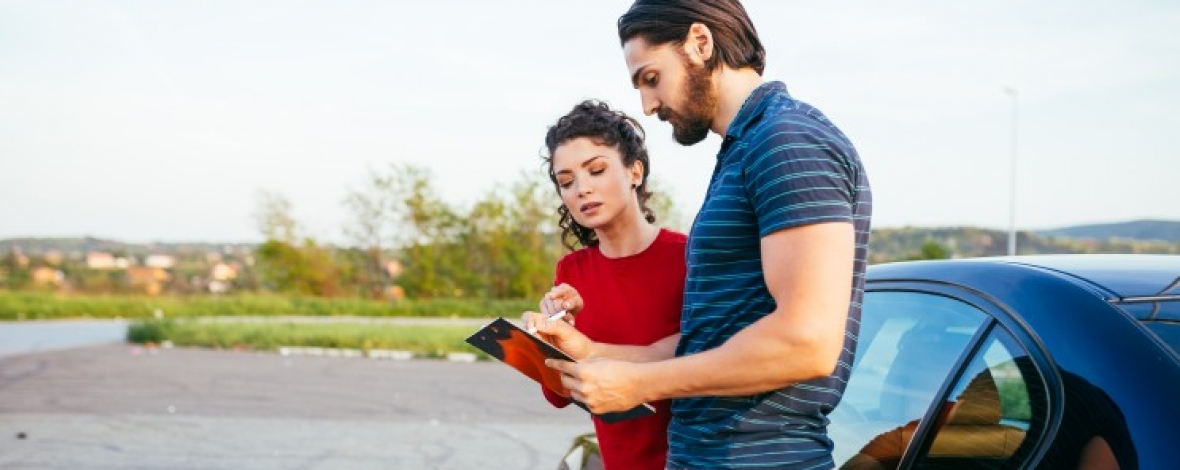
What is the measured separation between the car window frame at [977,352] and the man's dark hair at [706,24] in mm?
725

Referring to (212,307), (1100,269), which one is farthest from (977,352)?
(212,307)

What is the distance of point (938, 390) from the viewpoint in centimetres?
252

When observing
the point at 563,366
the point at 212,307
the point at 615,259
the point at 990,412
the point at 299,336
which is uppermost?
the point at 615,259

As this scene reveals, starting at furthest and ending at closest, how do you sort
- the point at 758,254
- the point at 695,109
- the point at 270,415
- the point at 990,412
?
the point at 270,415 → the point at 990,412 → the point at 695,109 → the point at 758,254

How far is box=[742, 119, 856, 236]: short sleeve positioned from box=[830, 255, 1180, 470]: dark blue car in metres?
0.57

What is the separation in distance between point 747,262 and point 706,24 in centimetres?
41

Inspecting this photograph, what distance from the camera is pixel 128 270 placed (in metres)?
33.2

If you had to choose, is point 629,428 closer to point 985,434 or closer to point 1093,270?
point 985,434

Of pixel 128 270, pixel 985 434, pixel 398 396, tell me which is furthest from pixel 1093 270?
pixel 128 270

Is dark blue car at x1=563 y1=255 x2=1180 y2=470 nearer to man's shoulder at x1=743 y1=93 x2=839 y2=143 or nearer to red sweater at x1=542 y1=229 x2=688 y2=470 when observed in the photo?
red sweater at x1=542 y1=229 x2=688 y2=470

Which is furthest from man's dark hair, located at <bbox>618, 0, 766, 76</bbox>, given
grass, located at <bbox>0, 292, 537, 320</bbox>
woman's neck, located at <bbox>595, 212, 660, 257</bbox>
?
grass, located at <bbox>0, 292, 537, 320</bbox>

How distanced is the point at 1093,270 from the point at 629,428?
3.33ft

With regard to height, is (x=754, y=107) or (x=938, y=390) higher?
(x=754, y=107)

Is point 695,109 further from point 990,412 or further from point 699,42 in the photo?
point 990,412
